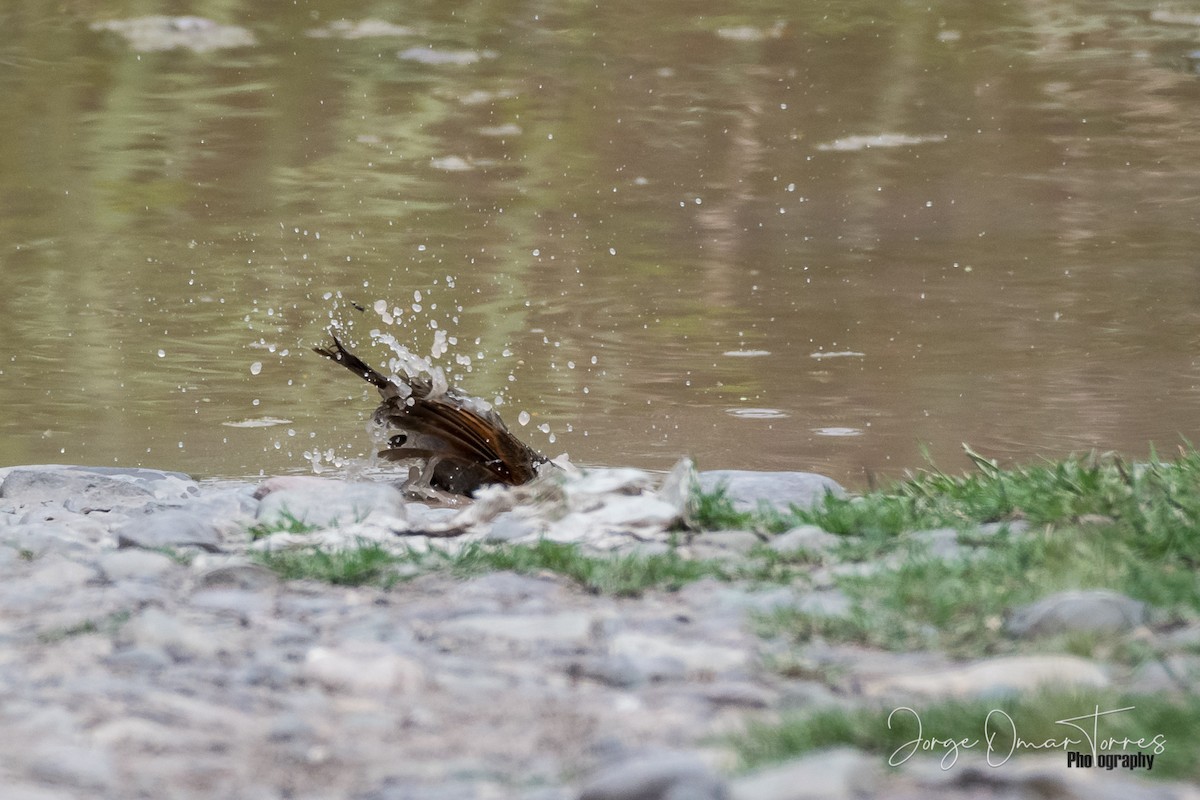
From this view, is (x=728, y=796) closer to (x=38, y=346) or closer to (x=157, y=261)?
(x=38, y=346)

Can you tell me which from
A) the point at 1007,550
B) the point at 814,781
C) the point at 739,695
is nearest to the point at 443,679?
the point at 739,695

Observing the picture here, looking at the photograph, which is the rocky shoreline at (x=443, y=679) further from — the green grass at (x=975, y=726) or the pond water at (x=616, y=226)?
the pond water at (x=616, y=226)

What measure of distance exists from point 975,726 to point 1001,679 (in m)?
0.24

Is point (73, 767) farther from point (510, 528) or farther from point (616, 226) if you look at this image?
point (616, 226)

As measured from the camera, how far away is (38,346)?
9266 millimetres

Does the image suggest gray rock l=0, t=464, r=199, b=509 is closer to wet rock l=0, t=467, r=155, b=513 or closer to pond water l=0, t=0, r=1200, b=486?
wet rock l=0, t=467, r=155, b=513

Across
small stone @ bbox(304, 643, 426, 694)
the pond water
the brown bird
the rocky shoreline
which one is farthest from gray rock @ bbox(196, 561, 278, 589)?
the pond water

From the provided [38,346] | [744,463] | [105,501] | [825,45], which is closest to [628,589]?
[105,501]

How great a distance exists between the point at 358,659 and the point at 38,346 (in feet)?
24.1

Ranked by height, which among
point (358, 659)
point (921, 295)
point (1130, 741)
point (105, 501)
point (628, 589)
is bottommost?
point (921, 295)

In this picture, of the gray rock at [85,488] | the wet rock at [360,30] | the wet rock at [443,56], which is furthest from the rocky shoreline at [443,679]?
the wet rock at [360,30]

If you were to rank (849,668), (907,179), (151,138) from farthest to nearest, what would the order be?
(151,138)
(907,179)
(849,668)

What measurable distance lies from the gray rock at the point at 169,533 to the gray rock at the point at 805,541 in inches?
60.5

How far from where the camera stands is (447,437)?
611 cm
